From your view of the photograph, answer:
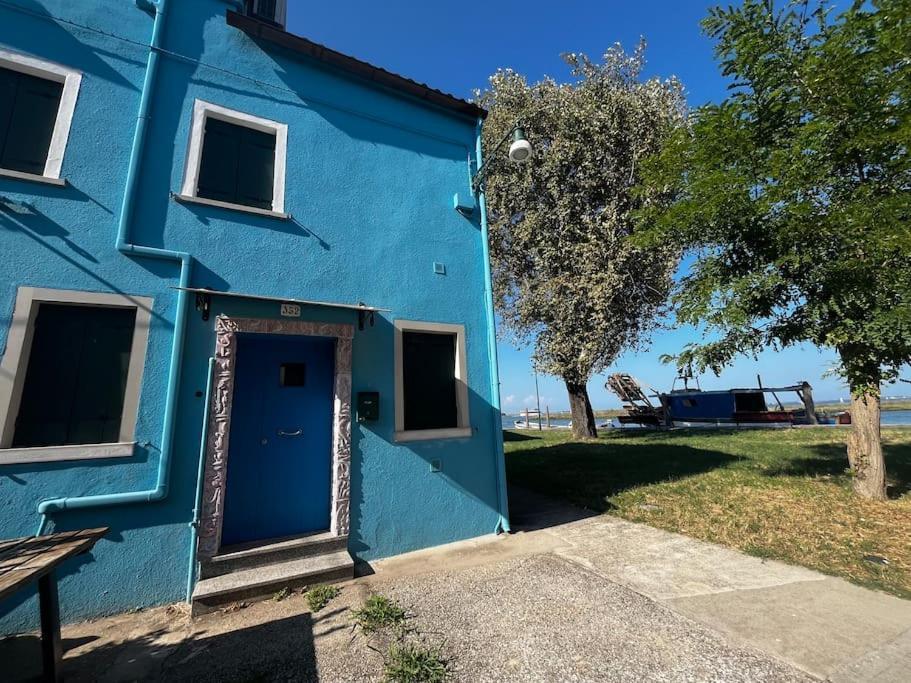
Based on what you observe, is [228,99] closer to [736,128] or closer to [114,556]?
[114,556]

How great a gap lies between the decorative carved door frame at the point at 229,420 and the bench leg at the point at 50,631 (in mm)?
1224

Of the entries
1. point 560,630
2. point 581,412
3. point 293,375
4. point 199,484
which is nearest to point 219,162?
point 293,375

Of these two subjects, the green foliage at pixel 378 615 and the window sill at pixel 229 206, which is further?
the window sill at pixel 229 206

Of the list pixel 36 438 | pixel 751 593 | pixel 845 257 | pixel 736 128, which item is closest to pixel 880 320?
pixel 845 257

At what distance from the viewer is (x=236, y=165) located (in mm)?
5129

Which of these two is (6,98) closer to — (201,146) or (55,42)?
(55,42)

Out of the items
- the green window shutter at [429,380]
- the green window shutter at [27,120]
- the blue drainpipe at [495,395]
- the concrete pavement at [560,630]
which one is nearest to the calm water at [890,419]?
the concrete pavement at [560,630]

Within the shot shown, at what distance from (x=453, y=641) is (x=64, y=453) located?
4.06 metres

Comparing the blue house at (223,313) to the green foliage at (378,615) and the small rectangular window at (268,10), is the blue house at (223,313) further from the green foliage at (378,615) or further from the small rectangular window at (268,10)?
the small rectangular window at (268,10)

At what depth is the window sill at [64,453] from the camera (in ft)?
11.4

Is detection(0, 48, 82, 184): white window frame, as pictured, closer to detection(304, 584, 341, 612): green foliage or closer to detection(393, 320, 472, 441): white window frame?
detection(393, 320, 472, 441): white window frame

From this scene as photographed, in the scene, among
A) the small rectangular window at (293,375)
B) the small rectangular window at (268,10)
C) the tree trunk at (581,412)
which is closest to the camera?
the small rectangular window at (293,375)

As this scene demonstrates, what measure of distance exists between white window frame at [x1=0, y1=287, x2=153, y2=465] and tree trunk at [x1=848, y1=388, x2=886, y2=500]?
10248mm

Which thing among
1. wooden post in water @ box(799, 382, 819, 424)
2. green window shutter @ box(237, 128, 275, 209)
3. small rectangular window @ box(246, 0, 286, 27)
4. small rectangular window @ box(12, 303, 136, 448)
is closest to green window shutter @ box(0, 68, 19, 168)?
small rectangular window @ box(12, 303, 136, 448)
